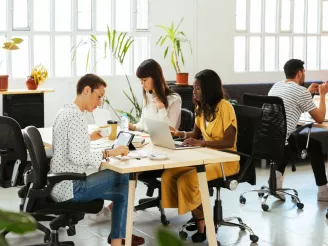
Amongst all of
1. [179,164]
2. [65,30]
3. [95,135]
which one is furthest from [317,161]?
[65,30]

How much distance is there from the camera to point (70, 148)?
3.35m

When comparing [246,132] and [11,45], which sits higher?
[11,45]

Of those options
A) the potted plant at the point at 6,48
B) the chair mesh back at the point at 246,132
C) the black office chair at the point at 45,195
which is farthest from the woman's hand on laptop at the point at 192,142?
the potted plant at the point at 6,48

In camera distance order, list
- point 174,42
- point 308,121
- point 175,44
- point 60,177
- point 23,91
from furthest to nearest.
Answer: point 175,44, point 174,42, point 23,91, point 308,121, point 60,177

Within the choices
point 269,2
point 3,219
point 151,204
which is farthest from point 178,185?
point 269,2

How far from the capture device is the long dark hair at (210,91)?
4.07 m

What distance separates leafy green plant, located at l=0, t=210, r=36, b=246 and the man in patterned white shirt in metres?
3.11

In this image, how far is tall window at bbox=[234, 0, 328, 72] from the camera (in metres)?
8.36

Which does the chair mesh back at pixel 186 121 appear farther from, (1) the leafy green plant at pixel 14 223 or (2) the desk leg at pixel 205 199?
(1) the leafy green plant at pixel 14 223

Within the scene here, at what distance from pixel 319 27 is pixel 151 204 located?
535cm

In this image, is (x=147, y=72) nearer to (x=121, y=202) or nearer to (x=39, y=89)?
→ (x=121, y=202)

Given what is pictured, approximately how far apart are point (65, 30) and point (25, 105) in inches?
47.6

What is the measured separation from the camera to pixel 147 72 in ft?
15.0

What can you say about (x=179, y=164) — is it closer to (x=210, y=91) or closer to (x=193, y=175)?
(x=193, y=175)
